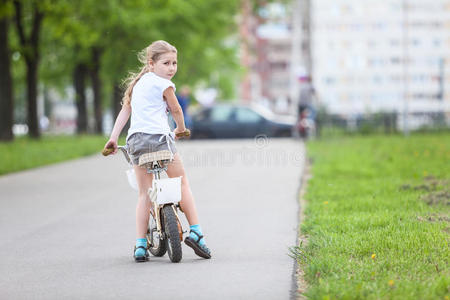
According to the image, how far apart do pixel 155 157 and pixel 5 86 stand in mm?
21770

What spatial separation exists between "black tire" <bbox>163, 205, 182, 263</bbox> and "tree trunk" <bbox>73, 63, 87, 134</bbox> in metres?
32.6

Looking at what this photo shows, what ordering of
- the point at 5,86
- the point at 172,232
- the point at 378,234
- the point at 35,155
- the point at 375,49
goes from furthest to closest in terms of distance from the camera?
the point at 375,49 → the point at 5,86 → the point at 35,155 → the point at 378,234 → the point at 172,232

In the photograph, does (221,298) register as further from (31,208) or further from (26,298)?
(31,208)

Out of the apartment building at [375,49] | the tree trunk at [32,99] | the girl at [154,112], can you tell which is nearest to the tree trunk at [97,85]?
the tree trunk at [32,99]

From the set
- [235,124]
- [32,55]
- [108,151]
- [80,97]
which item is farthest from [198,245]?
[80,97]

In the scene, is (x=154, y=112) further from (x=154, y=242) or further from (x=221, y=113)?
(x=221, y=113)

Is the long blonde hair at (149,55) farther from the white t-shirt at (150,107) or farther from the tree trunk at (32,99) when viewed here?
the tree trunk at (32,99)

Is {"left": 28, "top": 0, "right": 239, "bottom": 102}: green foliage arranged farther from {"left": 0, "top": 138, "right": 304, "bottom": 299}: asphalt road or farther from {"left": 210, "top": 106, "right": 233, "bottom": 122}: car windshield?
{"left": 0, "top": 138, "right": 304, "bottom": 299}: asphalt road

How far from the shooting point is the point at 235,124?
103 feet

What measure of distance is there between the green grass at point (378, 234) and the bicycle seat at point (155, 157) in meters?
1.20

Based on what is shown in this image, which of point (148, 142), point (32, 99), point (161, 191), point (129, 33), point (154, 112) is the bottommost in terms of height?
point (161, 191)

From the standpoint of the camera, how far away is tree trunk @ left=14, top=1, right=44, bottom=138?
28.6 m

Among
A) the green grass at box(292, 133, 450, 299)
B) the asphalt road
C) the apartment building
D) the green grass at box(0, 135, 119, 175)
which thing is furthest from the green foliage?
the apartment building

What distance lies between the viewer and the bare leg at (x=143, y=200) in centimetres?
647
